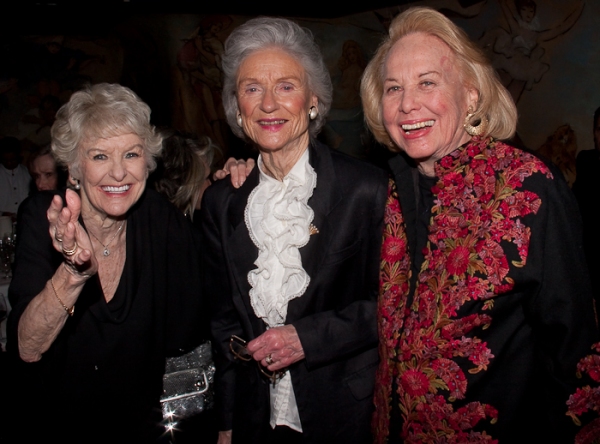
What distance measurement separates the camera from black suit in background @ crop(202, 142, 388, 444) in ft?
6.61

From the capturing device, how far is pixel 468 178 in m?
1.65

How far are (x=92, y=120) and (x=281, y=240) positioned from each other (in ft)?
3.14

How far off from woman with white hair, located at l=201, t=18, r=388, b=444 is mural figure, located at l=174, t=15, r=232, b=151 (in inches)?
324

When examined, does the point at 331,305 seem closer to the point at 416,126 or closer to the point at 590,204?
the point at 416,126

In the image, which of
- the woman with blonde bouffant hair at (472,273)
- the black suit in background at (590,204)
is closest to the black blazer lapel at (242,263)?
the woman with blonde bouffant hair at (472,273)

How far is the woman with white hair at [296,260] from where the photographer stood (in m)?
2.02

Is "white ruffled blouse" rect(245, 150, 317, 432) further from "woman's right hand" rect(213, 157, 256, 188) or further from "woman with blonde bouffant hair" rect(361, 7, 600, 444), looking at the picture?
"woman with blonde bouffant hair" rect(361, 7, 600, 444)

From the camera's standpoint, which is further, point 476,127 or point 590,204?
point 590,204

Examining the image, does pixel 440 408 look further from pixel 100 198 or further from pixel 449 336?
pixel 100 198

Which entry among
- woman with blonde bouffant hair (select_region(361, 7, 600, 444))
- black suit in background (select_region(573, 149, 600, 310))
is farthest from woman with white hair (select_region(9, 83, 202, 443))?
black suit in background (select_region(573, 149, 600, 310))

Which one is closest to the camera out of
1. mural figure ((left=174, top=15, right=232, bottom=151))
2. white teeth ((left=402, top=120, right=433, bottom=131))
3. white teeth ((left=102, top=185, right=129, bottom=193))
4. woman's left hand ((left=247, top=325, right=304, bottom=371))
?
white teeth ((left=402, top=120, right=433, bottom=131))

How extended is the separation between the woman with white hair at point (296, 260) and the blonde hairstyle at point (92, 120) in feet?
1.54

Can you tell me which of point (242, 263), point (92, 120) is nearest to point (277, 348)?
point (242, 263)

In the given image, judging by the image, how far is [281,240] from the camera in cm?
210
